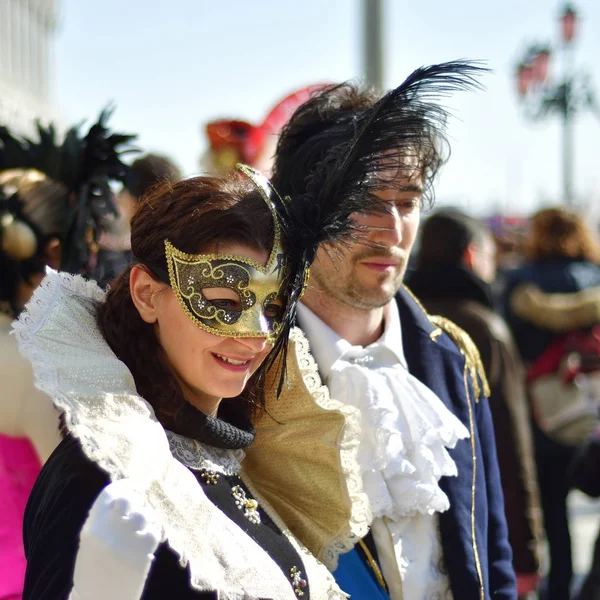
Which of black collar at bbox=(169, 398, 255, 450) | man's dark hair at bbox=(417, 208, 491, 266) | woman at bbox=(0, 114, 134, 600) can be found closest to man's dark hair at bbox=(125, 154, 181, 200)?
woman at bbox=(0, 114, 134, 600)

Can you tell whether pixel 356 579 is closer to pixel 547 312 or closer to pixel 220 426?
pixel 220 426

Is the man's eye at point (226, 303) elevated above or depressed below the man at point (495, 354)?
above

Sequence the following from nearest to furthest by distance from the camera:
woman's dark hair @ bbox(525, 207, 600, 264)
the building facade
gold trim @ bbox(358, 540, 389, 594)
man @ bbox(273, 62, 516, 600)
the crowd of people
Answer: the crowd of people → man @ bbox(273, 62, 516, 600) → gold trim @ bbox(358, 540, 389, 594) → woman's dark hair @ bbox(525, 207, 600, 264) → the building facade

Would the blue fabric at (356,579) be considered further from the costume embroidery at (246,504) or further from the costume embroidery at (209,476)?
the costume embroidery at (209,476)

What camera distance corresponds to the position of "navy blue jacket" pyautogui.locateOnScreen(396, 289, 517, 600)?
2127 mm

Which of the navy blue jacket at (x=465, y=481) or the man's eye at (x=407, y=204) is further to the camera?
the man's eye at (x=407, y=204)

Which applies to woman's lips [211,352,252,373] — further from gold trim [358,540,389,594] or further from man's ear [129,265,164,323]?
gold trim [358,540,389,594]

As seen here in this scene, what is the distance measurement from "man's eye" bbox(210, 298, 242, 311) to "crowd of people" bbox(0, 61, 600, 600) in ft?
0.04

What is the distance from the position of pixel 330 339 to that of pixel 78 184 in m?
1.14

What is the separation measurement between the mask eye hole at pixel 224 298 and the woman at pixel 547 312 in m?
3.28

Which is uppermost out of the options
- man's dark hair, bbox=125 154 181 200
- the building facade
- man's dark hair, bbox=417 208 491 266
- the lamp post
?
the building facade

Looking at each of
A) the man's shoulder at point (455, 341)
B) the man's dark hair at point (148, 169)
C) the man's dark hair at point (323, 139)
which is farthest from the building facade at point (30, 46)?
the man's shoulder at point (455, 341)

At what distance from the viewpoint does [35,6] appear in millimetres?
37250

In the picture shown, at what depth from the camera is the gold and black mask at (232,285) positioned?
1.68m
